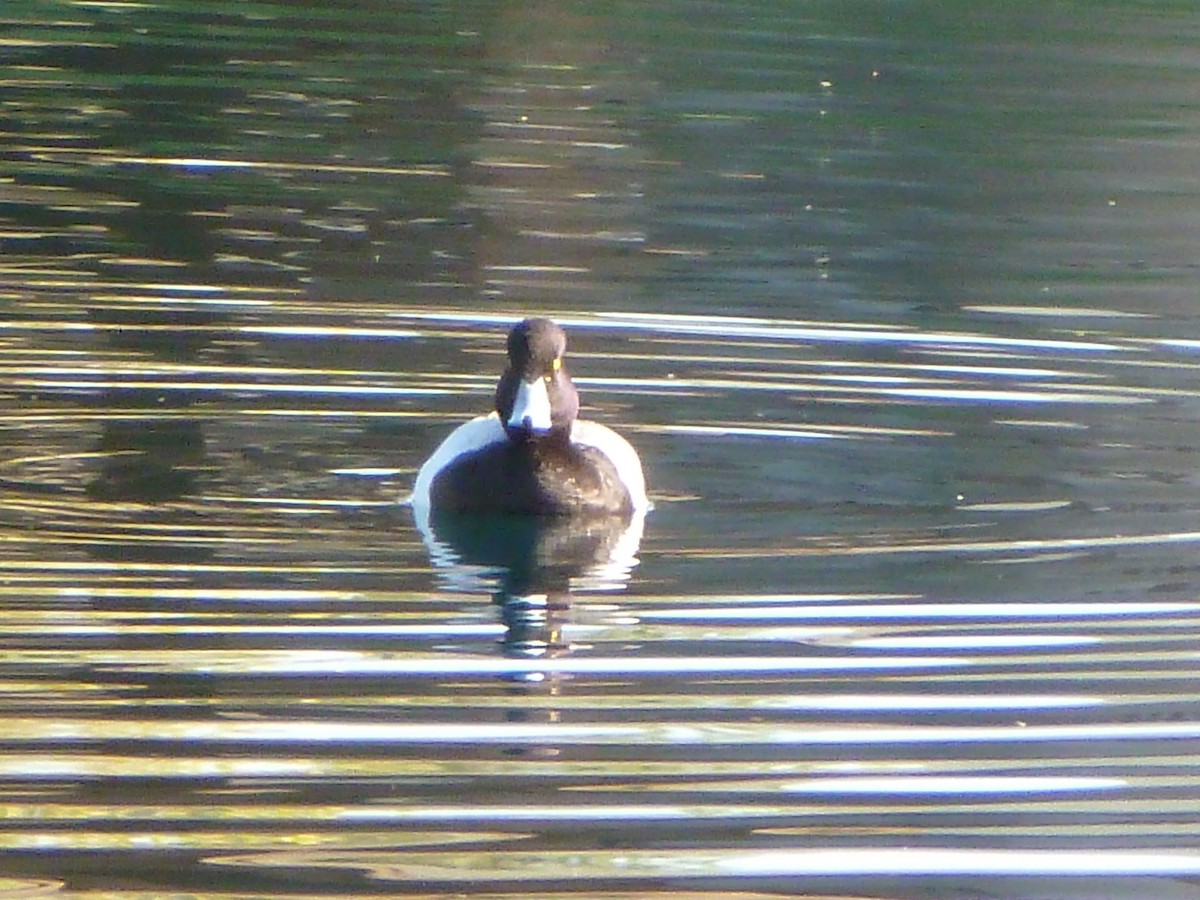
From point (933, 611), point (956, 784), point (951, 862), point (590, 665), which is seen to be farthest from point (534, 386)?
point (951, 862)

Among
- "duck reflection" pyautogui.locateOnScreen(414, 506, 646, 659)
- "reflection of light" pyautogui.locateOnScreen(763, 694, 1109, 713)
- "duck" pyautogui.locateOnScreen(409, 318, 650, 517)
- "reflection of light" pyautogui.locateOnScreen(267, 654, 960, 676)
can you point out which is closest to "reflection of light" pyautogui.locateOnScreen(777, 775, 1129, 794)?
"reflection of light" pyautogui.locateOnScreen(763, 694, 1109, 713)

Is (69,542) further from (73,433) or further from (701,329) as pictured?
(701,329)

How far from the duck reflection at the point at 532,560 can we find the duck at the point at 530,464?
56mm

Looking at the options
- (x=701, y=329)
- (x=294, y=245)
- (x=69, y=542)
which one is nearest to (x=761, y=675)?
(x=69, y=542)

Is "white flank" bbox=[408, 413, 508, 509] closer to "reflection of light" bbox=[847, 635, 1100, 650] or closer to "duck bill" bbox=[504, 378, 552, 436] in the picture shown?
"duck bill" bbox=[504, 378, 552, 436]

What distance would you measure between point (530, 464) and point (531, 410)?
0.27 metres

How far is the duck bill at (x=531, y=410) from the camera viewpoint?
38.0 ft

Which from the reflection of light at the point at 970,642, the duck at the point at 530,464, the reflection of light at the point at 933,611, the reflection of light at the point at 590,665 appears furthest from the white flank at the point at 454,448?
the reflection of light at the point at 970,642

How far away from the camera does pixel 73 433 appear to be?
40.4ft

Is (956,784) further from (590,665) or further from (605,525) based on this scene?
(605,525)

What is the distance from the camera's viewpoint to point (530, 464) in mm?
11734

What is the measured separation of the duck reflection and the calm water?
4 cm

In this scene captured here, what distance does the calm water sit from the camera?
738 centimetres

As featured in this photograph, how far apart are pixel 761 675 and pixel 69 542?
116 inches
